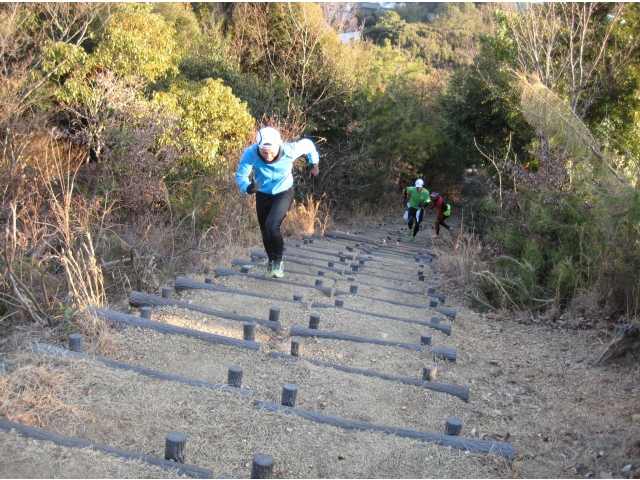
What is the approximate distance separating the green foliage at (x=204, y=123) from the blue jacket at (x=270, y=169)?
15.3 feet

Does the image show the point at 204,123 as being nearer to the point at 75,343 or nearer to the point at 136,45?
the point at 136,45

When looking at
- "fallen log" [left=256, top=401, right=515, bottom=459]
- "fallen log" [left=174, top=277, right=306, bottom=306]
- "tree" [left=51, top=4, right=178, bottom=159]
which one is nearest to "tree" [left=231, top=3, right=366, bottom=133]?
"tree" [left=51, top=4, right=178, bottom=159]

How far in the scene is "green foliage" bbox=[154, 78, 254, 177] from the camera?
11.4 m

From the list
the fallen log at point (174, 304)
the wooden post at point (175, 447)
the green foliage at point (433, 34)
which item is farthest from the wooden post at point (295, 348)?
the green foliage at point (433, 34)

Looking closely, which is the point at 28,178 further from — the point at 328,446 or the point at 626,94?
the point at 626,94

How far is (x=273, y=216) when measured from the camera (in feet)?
22.0

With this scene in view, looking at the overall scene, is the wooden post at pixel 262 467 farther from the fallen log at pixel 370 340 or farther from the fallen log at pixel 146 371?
the fallen log at pixel 370 340

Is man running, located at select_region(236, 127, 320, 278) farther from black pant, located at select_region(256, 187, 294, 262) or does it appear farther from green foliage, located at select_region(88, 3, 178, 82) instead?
green foliage, located at select_region(88, 3, 178, 82)

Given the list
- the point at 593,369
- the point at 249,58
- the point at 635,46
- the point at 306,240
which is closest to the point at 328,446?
the point at 593,369

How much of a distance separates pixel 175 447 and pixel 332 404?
4.08ft

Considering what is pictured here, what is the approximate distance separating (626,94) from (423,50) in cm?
2673

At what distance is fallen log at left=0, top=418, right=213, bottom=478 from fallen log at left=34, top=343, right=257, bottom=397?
0.83 metres

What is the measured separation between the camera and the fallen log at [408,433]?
331cm

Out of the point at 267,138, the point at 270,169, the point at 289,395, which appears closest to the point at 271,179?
the point at 270,169
